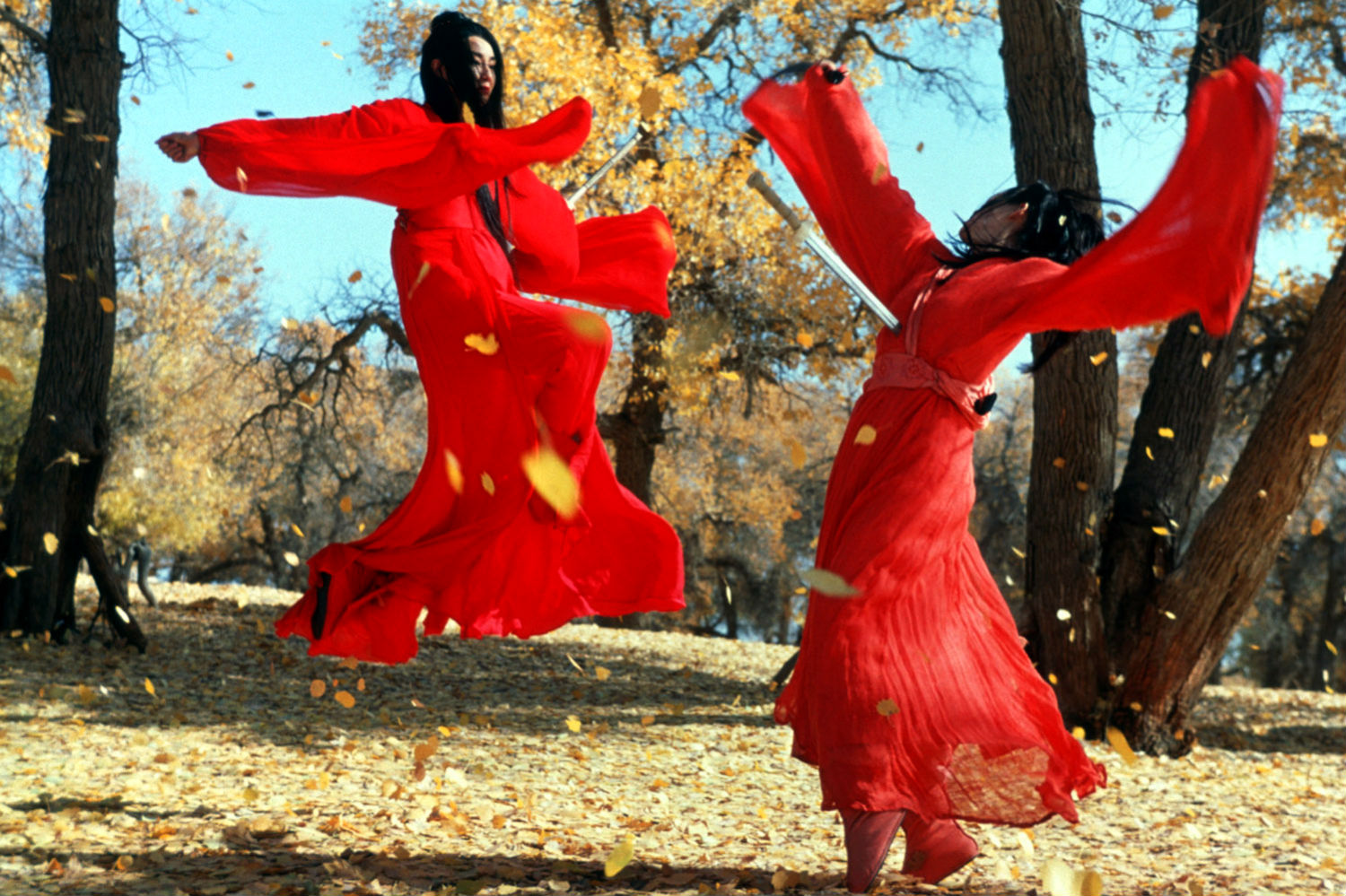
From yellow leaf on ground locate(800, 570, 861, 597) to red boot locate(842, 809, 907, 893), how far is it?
54 cm

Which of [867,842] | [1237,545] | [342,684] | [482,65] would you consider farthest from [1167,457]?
[342,684]

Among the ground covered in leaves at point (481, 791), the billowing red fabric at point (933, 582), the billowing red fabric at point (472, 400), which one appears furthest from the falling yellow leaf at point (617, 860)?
the billowing red fabric at point (472, 400)

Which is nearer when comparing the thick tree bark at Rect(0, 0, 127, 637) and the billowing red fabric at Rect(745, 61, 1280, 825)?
the billowing red fabric at Rect(745, 61, 1280, 825)

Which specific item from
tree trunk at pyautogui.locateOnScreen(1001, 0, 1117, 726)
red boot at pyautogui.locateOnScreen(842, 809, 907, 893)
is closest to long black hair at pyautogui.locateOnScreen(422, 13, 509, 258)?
red boot at pyautogui.locateOnScreen(842, 809, 907, 893)

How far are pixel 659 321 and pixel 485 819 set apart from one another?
777 cm

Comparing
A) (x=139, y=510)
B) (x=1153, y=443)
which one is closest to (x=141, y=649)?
(x=1153, y=443)

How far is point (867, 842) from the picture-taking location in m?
2.78

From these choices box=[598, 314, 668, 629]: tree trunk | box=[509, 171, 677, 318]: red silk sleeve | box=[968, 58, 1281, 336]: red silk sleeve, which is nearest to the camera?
box=[968, 58, 1281, 336]: red silk sleeve

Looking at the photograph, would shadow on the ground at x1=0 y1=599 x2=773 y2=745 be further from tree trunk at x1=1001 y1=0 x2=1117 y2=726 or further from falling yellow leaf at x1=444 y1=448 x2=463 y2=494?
falling yellow leaf at x1=444 y1=448 x2=463 y2=494

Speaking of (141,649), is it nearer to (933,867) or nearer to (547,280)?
(547,280)

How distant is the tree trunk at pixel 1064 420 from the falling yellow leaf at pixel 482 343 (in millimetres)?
3444

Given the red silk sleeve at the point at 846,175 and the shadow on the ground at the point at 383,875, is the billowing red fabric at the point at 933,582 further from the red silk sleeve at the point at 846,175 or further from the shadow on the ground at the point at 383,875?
the shadow on the ground at the point at 383,875

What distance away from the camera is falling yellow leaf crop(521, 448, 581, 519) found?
3.47 meters

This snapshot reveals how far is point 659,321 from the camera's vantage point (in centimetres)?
1099
